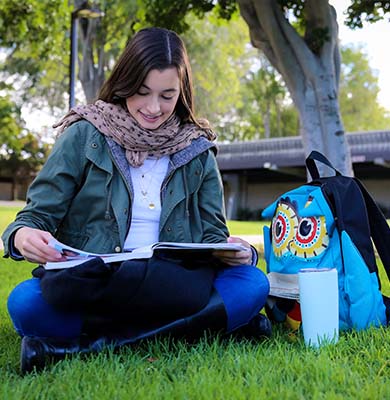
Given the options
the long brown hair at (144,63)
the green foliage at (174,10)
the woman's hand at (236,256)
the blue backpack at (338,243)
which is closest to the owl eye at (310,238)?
the blue backpack at (338,243)

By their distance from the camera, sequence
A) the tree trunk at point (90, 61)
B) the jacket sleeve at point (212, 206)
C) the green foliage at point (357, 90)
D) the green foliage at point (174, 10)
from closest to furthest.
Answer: the jacket sleeve at point (212, 206) < the green foliage at point (174, 10) < the tree trunk at point (90, 61) < the green foliage at point (357, 90)

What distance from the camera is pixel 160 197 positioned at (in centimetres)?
251

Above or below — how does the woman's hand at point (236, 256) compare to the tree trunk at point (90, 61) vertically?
below

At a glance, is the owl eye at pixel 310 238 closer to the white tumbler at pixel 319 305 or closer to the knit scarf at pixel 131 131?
the white tumbler at pixel 319 305

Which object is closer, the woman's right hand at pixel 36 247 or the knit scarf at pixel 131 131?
the woman's right hand at pixel 36 247

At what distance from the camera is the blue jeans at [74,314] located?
2129 mm

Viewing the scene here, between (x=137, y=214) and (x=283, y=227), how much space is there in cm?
75

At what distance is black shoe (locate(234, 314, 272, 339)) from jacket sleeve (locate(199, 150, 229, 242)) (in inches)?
14.5

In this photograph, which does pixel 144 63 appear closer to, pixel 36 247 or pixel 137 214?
pixel 137 214

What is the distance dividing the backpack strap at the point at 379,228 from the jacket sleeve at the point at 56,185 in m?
1.30

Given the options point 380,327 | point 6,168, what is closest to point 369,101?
point 6,168

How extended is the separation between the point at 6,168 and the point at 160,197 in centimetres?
3420

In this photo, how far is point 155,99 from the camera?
2.45 m

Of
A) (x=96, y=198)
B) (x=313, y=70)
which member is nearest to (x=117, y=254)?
(x=96, y=198)
